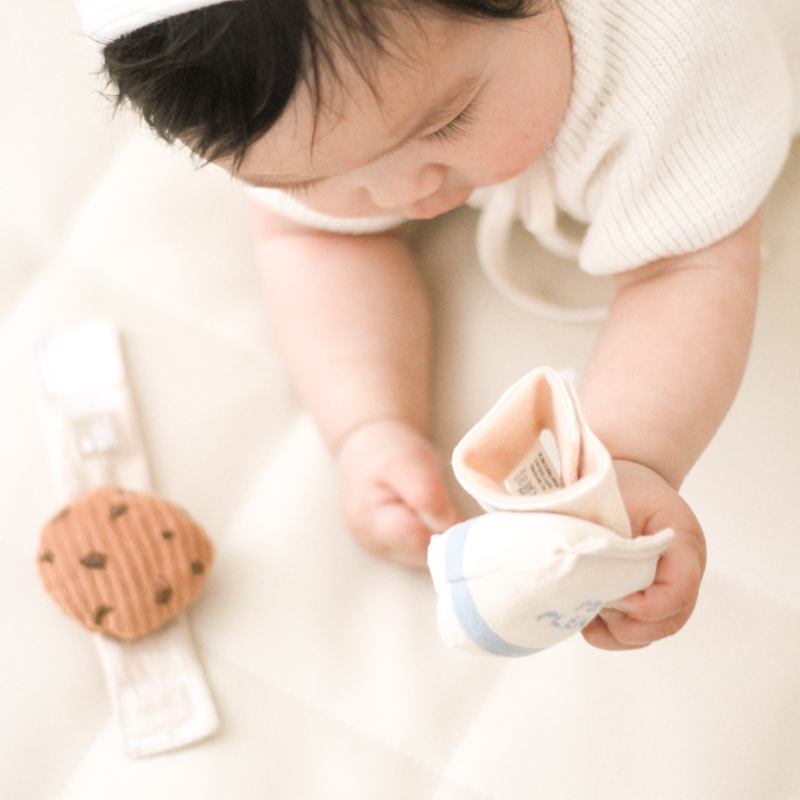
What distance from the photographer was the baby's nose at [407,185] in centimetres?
46

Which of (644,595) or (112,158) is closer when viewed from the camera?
(644,595)

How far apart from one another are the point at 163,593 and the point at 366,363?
21 cm

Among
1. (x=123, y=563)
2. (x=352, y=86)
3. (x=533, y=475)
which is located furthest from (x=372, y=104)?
(x=123, y=563)

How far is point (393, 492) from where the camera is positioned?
1.95ft

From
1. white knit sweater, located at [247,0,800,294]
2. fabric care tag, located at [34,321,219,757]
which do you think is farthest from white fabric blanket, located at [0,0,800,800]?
white knit sweater, located at [247,0,800,294]

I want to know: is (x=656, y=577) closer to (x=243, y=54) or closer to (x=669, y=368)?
(x=669, y=368)

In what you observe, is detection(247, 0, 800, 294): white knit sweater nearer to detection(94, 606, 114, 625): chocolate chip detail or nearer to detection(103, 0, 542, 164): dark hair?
detection(103, 0, 542, 164): dark hair

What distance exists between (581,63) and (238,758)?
447 millimetres

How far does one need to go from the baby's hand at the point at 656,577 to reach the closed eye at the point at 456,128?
189 mm

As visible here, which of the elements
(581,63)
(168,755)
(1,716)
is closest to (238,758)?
(168,755)

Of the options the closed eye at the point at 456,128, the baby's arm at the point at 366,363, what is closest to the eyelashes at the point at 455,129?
the closed eye at the point at 456,128

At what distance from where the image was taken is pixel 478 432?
1.13ft

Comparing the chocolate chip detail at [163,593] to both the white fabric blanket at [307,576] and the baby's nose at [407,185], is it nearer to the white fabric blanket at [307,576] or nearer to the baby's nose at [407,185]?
the white fabric blanket at [307,576]

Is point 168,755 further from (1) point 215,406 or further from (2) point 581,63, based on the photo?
(2) point 581,63
